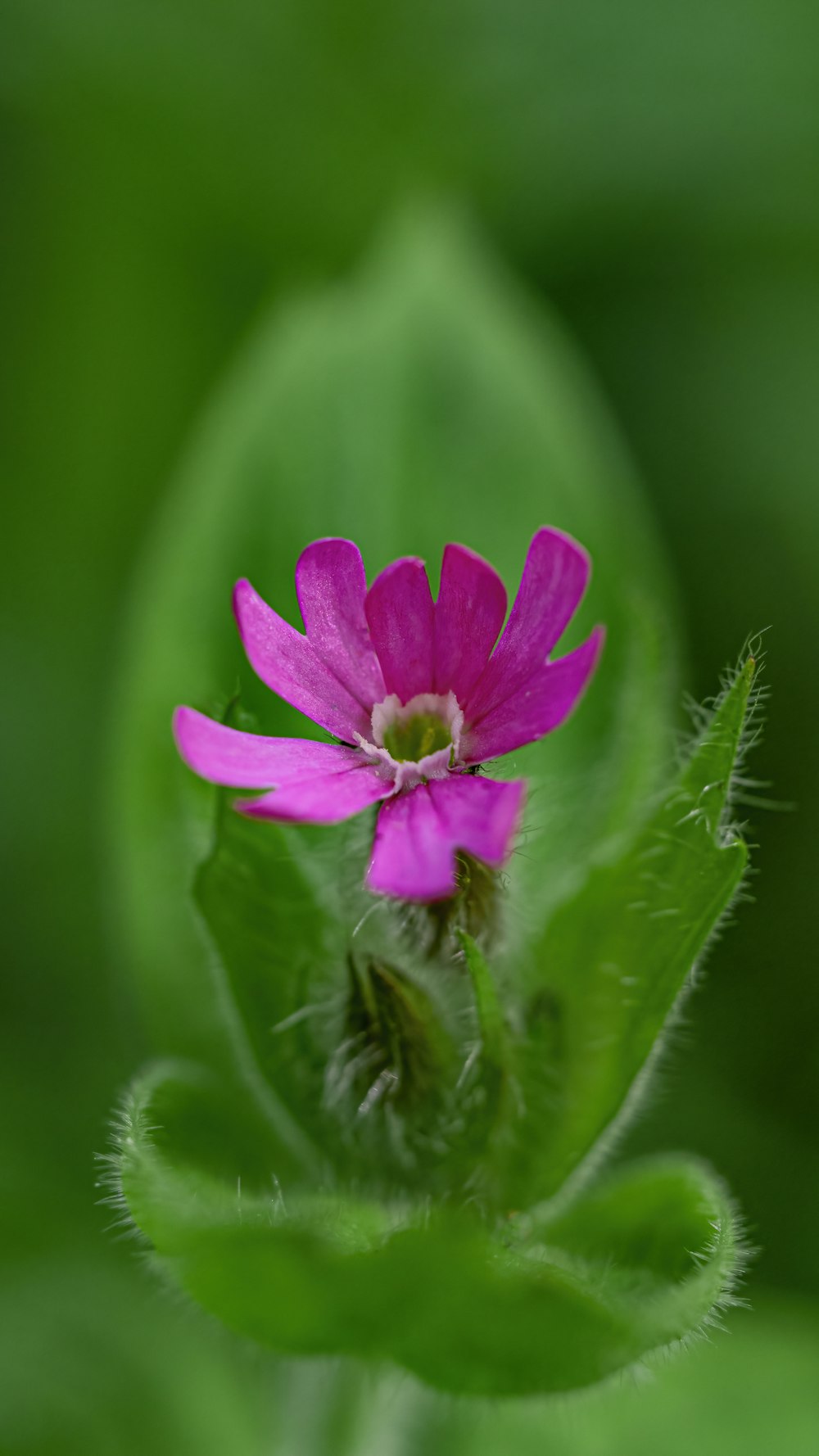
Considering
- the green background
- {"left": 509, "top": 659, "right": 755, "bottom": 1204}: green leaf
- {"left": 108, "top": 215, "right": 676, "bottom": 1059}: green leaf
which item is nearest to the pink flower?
{"left": 509, "top": 659, "right": 755, "bottom": 1204}: green leaf

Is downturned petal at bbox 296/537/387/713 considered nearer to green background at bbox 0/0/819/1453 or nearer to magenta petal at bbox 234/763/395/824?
magenta petal at bbox 234/763/395/824

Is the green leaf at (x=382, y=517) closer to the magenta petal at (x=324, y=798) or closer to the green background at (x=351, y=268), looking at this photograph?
the green background at (x=351, y=268)

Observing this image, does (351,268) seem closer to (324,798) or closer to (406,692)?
(406,692)

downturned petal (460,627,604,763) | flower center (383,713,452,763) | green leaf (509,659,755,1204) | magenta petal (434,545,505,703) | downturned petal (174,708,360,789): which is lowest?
green leaf (509,659,755,1204)

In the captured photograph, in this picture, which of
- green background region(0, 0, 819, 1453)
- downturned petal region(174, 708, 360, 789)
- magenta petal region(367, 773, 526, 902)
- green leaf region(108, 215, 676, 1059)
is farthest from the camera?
green background region(0, 0, 819, 1453)

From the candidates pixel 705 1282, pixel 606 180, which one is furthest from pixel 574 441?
pixel 705 1282

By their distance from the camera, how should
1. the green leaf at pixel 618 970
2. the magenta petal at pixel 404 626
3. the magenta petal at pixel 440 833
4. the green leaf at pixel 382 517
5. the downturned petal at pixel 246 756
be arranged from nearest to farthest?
the magenta petal at pixel 440 833 → the downturned petal at pixel 246 756 → the magenta petal at pixel 404 626 → the green leaf at pixel 618 970 → the green leaf at pixel 382 517

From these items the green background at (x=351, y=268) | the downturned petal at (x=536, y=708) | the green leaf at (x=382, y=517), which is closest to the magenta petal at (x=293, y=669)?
the downturned petal at (x=536, y=708)
